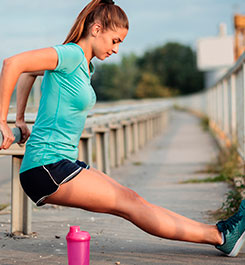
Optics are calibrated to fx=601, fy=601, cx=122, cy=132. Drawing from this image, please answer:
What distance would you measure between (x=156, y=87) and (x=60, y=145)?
99.8 m

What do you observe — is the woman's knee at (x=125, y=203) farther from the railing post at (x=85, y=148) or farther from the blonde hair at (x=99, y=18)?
the railing post at (x=85, y=148)

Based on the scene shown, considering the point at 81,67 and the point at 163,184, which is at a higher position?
the point at 81,67

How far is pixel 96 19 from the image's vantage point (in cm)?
342

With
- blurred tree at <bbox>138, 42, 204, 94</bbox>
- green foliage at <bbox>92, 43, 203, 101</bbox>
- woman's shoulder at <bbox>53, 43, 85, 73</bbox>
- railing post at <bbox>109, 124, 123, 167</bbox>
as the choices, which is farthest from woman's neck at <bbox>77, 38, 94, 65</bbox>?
blurred tree at <bbox>138, 42, 204, 94</bbox>

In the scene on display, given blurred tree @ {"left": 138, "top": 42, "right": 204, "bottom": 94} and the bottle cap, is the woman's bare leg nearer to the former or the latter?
the bottle cap

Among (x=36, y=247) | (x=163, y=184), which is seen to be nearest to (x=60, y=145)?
(x=36, y=247)

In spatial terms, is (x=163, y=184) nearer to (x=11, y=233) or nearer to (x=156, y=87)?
(x=11, y=233)

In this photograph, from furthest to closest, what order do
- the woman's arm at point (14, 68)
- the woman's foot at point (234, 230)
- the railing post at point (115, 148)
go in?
the railing post at point (115, 148), the woman's foot at point (234, 230), the woman's arm at point (14, 68)

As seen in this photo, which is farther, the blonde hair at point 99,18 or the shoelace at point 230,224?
the shoelace at point 230,224

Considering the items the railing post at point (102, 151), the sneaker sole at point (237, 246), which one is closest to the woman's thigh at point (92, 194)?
the sneaker sole at point (237, 246)

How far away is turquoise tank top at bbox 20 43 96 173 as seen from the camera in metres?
3.31

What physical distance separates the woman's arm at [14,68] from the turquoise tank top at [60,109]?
0.48 feet

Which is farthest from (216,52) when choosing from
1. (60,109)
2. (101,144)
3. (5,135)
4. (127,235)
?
(5,135)

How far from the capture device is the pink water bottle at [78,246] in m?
3.40
